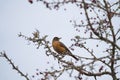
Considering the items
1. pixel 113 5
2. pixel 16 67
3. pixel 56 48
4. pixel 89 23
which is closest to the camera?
pixel 16 67

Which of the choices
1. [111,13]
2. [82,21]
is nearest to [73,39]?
[82,21]

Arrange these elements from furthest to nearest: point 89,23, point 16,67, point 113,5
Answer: point 113,5
point 89,23
point 16,67

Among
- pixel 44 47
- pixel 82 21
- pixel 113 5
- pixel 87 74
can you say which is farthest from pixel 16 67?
pixel 113 5

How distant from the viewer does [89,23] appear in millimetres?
9039

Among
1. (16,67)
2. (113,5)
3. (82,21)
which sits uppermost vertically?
(113,5)

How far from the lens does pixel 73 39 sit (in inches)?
383

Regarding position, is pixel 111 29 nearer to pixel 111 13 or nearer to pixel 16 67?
pixel 111 13

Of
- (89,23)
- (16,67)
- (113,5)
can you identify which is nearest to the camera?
(16,67)

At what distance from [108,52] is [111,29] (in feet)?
2.20

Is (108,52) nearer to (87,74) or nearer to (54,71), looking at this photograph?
(87,74)

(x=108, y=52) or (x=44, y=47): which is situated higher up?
(x=108, y=52)

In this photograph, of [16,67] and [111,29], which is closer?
[16,67]

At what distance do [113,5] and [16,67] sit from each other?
3324mm

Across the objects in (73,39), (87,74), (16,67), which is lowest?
(16,67)
